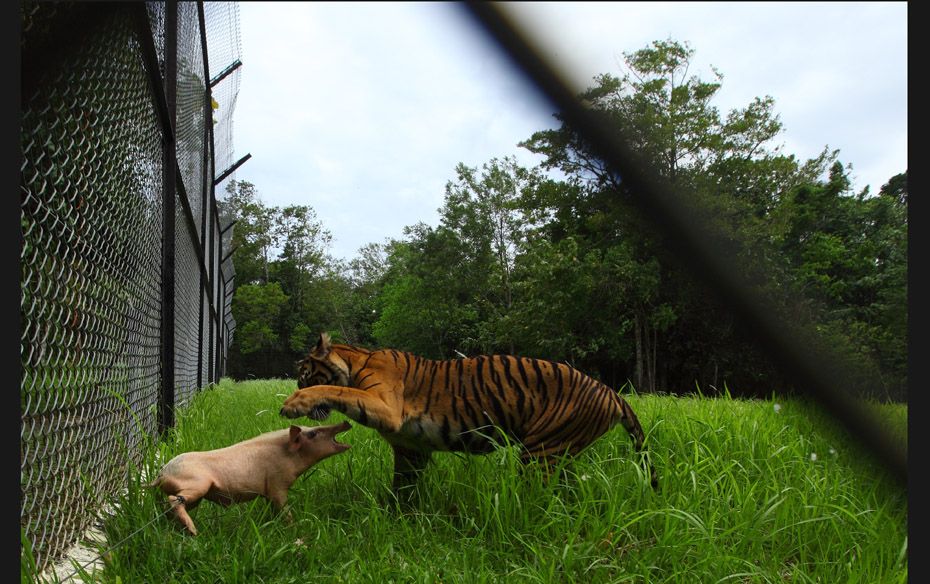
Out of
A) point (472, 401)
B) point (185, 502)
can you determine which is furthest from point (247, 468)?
point (472, 401)

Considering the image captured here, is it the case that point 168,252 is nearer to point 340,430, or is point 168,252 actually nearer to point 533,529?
point 340,430

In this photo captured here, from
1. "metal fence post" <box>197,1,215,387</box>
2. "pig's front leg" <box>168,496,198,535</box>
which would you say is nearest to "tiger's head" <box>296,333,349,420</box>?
"pig's front leg" <box>168,496,198,535</box>

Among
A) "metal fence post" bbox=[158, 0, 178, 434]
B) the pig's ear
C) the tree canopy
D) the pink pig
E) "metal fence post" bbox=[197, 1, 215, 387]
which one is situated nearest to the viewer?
the tree canopy

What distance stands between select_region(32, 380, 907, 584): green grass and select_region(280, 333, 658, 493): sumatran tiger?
137mm

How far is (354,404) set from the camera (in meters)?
2.45

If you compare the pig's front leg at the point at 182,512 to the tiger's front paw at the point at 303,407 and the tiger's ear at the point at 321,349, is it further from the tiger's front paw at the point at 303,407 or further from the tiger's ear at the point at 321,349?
the tiger's ear at the point at 321,349

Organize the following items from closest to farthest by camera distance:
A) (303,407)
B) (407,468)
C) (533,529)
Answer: (303,407)
(533,529)
(407,468)

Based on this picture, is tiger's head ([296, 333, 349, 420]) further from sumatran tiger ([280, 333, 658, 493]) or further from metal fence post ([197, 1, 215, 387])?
metal fence post ([197, 1, 215, 387])

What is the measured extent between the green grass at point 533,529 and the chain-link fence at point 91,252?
0.94ft

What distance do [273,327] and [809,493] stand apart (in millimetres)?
21345

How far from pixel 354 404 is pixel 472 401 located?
2.18 feet

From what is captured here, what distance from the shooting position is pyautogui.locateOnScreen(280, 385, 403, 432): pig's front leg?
2.32 m

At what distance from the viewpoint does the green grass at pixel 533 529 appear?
208cm

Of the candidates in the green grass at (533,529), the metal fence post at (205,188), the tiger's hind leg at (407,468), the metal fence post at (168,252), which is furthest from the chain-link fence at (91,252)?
the metal fence post at (205,188)
